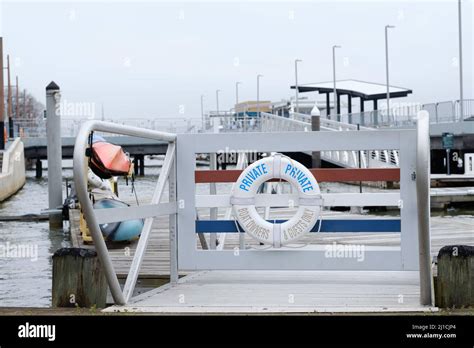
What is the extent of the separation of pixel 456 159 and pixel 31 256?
29.1 metres

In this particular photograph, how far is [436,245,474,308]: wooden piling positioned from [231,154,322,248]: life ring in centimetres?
139

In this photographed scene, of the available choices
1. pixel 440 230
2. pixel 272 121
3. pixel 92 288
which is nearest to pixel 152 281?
pixel 92 288

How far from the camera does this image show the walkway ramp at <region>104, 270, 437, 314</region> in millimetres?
5816

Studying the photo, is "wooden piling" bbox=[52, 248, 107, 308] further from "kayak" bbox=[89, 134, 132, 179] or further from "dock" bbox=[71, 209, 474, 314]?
"kayak" bbox=[89, 134, 132, 179]

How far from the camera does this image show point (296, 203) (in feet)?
22.6

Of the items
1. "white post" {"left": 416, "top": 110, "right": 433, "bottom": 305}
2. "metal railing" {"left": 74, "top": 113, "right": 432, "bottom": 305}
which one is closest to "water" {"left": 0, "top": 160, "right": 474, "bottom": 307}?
"metal railing" {"left": 74, "top": 113, "right": 432, "bottom": 305}

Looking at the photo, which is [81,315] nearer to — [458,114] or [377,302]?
[377,302]

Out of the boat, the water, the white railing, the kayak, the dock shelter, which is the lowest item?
the water

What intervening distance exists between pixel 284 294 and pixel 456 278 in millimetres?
1401

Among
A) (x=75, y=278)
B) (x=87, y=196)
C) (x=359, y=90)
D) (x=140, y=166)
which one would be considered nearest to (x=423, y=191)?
(x=87, y=196)

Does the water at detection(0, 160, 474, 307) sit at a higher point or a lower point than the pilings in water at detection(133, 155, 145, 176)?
lower

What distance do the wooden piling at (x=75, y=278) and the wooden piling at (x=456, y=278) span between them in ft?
7.57

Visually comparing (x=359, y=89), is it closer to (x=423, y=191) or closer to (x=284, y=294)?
(x=284, y=294)

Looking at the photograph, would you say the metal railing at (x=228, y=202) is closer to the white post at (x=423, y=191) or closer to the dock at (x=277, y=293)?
the dock at (x=277, y=293)
